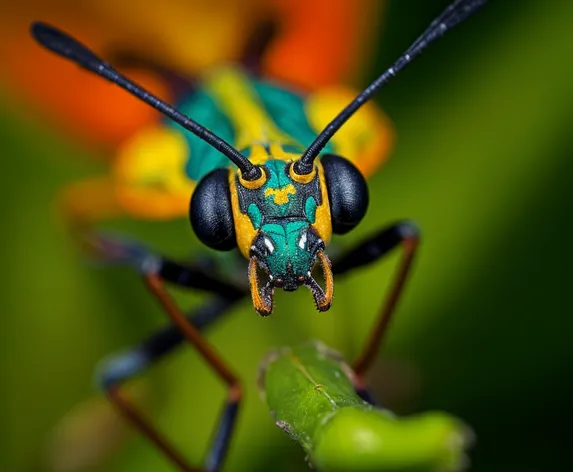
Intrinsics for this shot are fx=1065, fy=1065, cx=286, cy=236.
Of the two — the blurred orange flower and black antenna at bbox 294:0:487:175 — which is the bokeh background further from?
black antenna at bbox 294:0:487:175

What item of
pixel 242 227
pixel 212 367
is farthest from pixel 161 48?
pixel 242 227

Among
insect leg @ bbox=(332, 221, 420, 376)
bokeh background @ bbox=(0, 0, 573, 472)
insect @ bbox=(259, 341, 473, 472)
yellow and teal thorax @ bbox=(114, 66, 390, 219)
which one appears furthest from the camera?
bokeh background @ bbox=(0, 0, 573, 472)

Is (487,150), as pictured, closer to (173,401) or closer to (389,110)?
(389,110)

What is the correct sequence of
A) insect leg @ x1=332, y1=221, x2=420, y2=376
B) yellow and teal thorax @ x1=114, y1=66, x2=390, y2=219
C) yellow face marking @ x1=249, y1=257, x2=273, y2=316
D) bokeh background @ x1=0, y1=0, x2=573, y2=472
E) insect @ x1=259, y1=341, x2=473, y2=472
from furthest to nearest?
bokeh background @ x1=0, y1=0, x2=573, y2=472, yellow and teal thorax @ x1=114, y1=66, x2=390, y2=219, insect leg @ x1=332, y1=221, x2=420, y2=376, yellow face marking @ x1=249, y1=257, x2=273, y2=316, insect @ x1=259, y1=341, x2=473, y2=472

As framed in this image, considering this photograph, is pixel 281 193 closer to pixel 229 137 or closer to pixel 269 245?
pixel 269 245

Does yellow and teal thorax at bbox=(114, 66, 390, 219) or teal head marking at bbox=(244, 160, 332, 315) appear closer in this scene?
teal head marking at bbox=(244, 160, 332, 315)

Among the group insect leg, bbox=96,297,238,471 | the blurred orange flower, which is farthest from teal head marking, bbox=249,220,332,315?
the blurred orange flower

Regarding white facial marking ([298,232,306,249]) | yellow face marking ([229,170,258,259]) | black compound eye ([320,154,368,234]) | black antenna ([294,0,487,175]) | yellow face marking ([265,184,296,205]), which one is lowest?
yellow face marking ([229,170,258,259])

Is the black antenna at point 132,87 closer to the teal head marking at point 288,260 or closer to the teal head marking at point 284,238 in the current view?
the teal head marking at point 284,238
